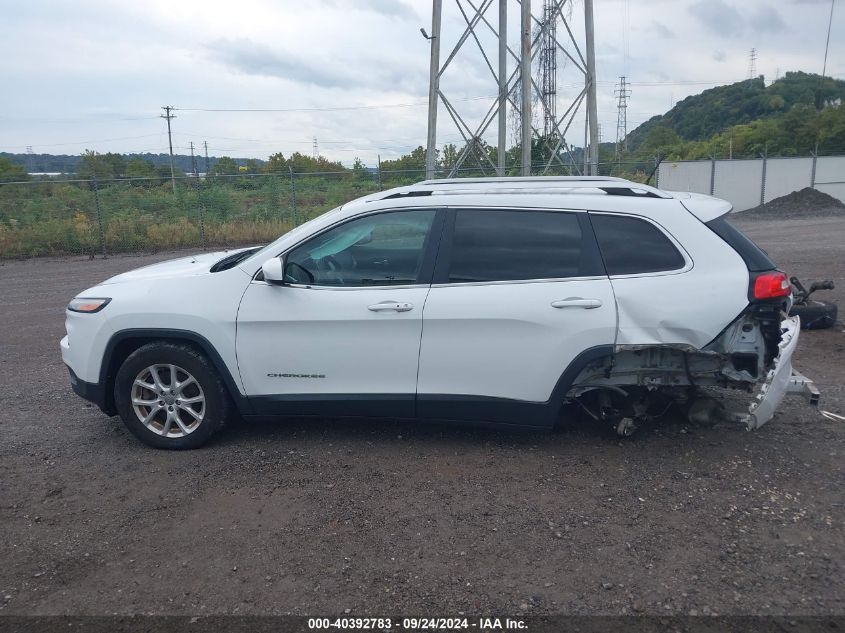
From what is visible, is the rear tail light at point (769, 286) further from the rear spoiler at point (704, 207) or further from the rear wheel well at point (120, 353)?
the rear wheel well at point (120, 353)

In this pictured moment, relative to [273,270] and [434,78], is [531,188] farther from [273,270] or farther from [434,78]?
[434,78]

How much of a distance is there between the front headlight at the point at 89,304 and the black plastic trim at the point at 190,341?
24 cm

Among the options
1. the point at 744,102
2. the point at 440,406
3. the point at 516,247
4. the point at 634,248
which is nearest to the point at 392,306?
the point at 440,406

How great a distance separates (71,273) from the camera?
50.2 feet

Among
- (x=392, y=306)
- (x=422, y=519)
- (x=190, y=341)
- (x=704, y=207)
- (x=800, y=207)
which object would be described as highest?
(x=704, y=207)

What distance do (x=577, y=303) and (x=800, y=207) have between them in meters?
26.0

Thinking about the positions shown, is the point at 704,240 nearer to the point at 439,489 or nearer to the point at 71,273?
the point at 439,489

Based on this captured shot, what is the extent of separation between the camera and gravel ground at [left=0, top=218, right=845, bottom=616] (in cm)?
331

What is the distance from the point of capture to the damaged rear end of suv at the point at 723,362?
441cm

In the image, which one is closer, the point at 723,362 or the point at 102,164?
the point at 723,362

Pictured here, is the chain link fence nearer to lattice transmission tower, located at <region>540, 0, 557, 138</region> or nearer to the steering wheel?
lattice transmission tower, located at <region>540, 0, 557, 138</region>

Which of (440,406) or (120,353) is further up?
(120,353)

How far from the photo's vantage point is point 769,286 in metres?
4.37

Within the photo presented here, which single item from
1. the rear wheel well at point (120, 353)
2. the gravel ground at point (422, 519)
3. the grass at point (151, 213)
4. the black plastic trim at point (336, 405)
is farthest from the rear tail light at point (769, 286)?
the grass at point (151, 213)
